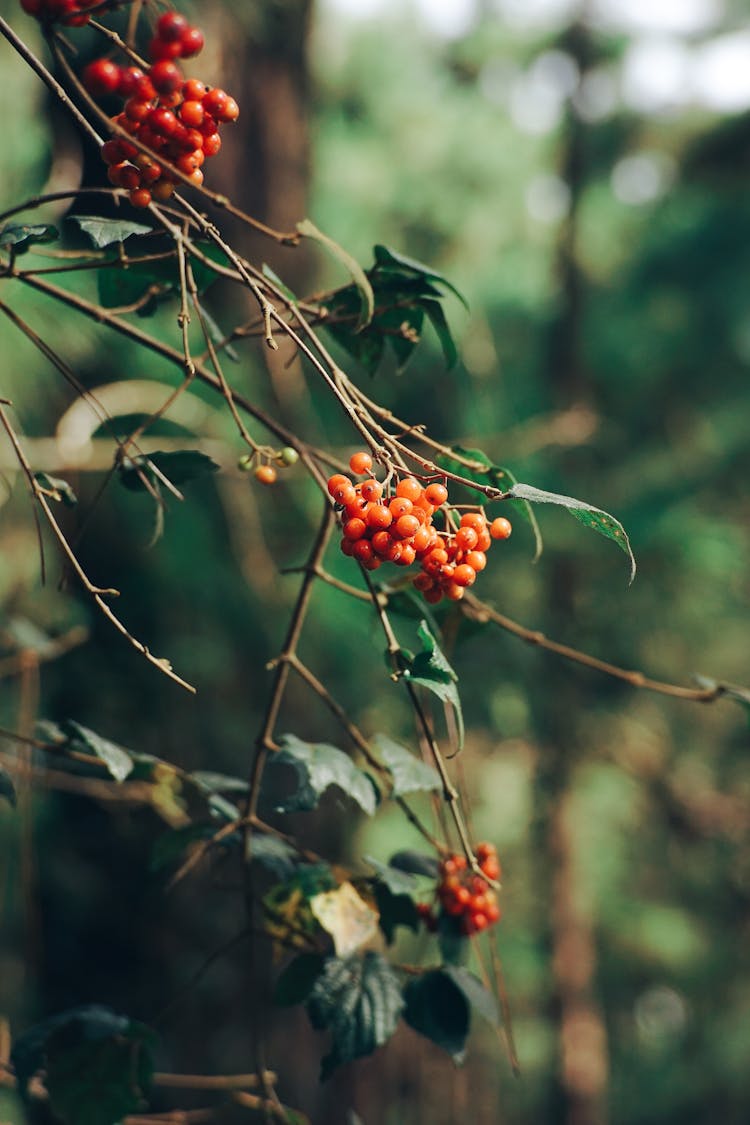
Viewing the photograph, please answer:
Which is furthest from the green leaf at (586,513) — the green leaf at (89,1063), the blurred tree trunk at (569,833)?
the blurred tree trunk at (569,833)

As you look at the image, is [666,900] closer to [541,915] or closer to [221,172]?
[541,915]

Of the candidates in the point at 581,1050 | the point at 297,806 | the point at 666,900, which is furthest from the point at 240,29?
the point at 666,900

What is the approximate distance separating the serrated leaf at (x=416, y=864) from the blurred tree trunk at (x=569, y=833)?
195cm

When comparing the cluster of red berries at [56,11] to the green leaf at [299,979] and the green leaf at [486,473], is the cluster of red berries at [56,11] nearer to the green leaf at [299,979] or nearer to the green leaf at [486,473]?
the green leaf at [486,473]

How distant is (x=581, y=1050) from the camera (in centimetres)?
286

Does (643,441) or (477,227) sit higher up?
(477,227)

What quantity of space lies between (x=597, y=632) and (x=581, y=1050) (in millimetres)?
1451

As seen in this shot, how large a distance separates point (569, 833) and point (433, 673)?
2568 mm

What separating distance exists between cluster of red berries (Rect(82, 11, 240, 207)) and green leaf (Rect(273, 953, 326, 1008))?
0.52m

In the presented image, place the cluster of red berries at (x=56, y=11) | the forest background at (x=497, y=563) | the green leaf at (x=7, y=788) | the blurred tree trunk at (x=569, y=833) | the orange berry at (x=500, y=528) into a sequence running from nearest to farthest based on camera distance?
1. the cluster of red berries at (x=56, y=11)
2. the orange berry at (x=500, y=528)
3. the green leaf at (x=7, y=788)
4. the forest background at (x=497, y=563)
5. the blurred tree trunk at (x=569, y=833)

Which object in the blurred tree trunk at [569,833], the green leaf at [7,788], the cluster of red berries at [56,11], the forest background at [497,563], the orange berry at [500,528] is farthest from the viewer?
the blurred tree trunk at [569,833]

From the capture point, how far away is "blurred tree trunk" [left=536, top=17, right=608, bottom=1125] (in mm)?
2680

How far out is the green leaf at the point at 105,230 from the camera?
0.48 meters

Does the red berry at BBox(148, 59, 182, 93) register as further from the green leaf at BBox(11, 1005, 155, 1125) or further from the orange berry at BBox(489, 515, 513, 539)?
the green leaf at BBox(11, 1005, 155, 1125)
